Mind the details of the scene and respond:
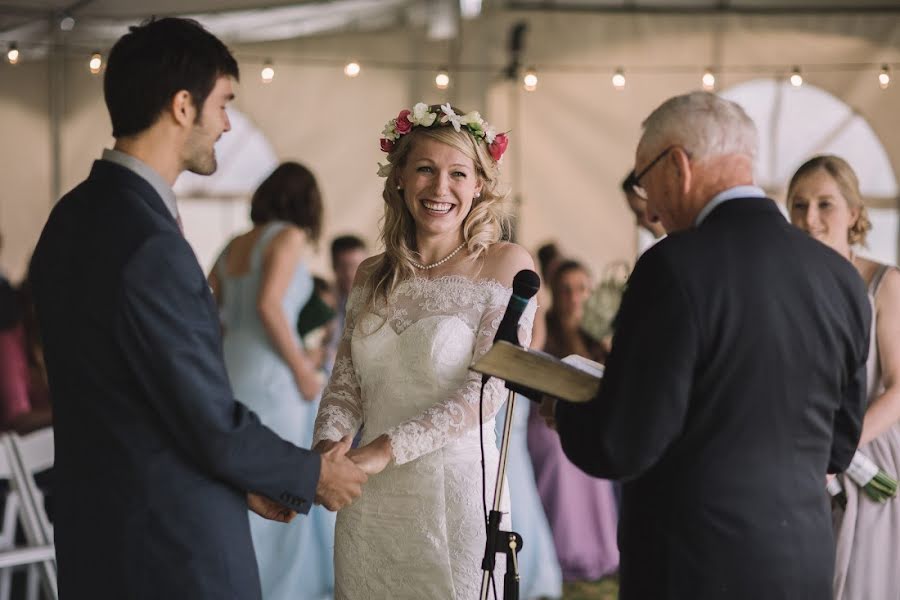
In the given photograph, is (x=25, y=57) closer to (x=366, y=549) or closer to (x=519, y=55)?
(x=519, y=55)

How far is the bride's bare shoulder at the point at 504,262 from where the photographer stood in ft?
11.3

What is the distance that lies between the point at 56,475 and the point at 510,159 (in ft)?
25.5

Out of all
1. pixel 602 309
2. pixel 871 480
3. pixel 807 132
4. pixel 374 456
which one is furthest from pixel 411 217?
pixel 807 132

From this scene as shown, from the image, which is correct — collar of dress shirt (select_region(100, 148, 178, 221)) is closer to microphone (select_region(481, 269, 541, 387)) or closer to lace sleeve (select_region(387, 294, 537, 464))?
microphone (select_region(481, 269, 541, 387))

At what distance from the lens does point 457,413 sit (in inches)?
130

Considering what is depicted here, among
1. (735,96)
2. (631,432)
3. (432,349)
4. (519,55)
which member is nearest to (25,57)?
(519,55)

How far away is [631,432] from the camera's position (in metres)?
2.41

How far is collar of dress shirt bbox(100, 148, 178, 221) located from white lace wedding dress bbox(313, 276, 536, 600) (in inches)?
38.2

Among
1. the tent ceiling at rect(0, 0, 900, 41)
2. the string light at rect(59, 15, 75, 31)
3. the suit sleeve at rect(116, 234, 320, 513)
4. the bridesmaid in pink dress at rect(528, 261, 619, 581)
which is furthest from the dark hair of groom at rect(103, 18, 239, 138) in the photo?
the string light at rect(59, 15, 75, 31)

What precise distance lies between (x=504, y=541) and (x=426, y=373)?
2.42 ft

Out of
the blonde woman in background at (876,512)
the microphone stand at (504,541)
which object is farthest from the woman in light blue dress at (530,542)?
the microphone stand at (504,541)

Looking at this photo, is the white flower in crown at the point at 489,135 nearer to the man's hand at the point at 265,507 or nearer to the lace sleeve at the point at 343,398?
the lace sleeve at the point at 343,398

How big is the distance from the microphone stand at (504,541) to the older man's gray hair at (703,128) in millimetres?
628

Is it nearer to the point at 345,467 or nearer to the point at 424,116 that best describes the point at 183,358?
the point at 345,467
